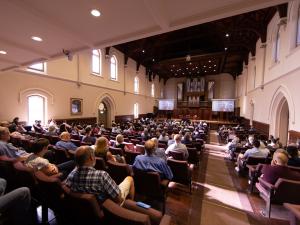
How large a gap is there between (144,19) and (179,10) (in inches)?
21.2

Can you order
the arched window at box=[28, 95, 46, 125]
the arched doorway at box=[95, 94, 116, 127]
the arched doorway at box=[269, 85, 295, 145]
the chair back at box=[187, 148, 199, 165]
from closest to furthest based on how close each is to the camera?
the chair back at box=[187, 148, 199, 165], the arched doorway at box=[269, 85, 295, 145], the arched window at box=[28, 95, 46, 125], the arched doorway at box=[95, 94, 116, 127]

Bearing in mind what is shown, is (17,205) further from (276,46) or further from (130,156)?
(276,46)

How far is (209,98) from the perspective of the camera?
2072 centimetres

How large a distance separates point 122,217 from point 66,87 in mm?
9206

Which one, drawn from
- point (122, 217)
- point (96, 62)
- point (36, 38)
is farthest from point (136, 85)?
point (122, 217)

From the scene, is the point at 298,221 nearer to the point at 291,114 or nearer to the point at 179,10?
the point at 179,10

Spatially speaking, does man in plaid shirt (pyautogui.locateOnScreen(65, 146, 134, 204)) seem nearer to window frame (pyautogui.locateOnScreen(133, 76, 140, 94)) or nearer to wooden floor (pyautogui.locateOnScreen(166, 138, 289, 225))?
wooden floor (pyautogui.locateOnScreen(166, 138, 289, 225))

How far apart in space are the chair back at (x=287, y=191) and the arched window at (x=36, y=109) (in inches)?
353

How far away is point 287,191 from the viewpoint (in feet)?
7.39

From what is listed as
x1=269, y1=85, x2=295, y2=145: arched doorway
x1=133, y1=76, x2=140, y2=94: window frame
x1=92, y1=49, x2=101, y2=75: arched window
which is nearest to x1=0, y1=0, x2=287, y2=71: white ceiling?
x1=269, y1=85, x2=295, y2=145: arched doorway

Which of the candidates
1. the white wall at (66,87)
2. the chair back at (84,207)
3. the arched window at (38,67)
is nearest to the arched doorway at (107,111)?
the white wall at (66,87)

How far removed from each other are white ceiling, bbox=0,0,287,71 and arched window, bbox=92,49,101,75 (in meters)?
7.52

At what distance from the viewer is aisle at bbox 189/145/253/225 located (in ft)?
8.04

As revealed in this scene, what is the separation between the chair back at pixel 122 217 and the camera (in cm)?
116
